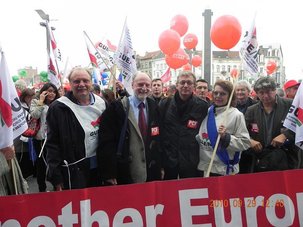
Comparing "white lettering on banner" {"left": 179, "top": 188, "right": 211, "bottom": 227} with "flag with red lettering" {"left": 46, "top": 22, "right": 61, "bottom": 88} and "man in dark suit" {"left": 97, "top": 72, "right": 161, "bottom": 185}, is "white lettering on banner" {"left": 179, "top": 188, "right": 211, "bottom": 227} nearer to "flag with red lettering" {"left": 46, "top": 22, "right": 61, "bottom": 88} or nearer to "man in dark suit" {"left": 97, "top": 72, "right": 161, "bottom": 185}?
"man in dark suit" {"left": 97, "top": 72, "right": 161, "bottom": 185}

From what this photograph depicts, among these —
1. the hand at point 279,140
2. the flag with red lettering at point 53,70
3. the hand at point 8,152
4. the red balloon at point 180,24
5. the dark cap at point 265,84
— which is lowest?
the hand at point 279,140

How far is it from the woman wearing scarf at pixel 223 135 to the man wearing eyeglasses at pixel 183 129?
0.27 ft

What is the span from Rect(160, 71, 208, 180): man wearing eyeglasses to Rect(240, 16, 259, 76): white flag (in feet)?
3.75

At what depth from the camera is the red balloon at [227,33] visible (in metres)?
6.51

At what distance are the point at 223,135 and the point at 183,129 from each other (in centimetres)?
44

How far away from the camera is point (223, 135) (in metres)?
3.43

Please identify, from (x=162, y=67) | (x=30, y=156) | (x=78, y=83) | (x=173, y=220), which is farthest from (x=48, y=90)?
(x=162, y=67)

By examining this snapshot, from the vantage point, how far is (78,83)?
3408 mm

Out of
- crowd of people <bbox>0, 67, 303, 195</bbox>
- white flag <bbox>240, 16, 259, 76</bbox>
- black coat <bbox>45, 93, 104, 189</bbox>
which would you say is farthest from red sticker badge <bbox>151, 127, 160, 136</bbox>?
white flag <bbox>240, 16, 259, 76</bbox>

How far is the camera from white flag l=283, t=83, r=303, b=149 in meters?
3.25

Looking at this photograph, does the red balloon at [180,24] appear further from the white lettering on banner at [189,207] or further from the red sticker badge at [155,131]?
the white lettering on banner at [189,207]

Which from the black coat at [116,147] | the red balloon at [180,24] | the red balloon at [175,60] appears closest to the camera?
the black coat at [116,147]

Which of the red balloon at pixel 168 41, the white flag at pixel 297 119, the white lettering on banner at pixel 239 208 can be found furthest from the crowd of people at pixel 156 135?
the red balloon at pixel 168 41

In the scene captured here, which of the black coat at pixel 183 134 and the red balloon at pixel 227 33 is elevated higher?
the red balloon at pixel 227 33
